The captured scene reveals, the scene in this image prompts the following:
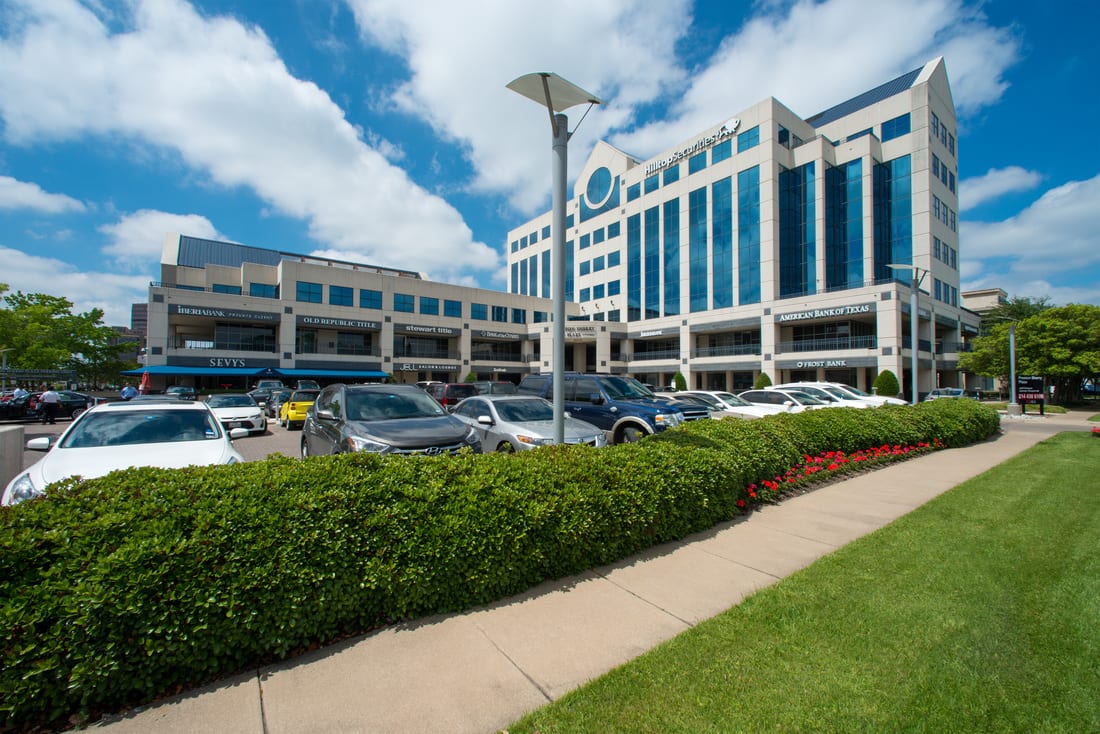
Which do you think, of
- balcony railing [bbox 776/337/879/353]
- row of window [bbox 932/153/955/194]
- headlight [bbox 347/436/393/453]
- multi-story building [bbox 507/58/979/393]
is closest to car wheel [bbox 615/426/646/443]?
headlight [bbox 347/436/393/453]

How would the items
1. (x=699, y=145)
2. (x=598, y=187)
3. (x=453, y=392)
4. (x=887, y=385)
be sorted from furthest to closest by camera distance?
(x=598, y=187)
(x=699, y=145)
(x=887, y=385)
(x=453, y=392)

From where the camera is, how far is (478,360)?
173 ft

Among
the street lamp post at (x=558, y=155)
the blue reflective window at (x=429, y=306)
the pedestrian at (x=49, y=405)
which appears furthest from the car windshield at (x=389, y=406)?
the blue reflective window at (x=429, y=306)

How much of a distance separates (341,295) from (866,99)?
5580 centimetres

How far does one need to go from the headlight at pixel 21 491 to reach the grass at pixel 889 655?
5.18 meters

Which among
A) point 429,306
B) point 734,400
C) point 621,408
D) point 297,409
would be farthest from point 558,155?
point 429,306

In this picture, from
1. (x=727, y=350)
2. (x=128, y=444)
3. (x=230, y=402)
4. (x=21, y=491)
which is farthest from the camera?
(x=727, y=350)

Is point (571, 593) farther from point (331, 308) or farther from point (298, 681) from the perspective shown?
point (331, 308)

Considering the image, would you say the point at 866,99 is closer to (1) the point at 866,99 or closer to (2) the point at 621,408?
(1) the point at 866,99

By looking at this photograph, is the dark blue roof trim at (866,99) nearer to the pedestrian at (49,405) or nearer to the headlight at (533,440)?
the headlight at (533,440)

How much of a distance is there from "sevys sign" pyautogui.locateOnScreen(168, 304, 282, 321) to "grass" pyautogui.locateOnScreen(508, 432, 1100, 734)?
45011 millimetres

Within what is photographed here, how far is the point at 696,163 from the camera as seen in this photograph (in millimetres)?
47562

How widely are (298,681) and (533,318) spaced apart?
54495 millimetres

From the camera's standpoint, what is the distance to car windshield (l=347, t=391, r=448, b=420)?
7.86 metres
